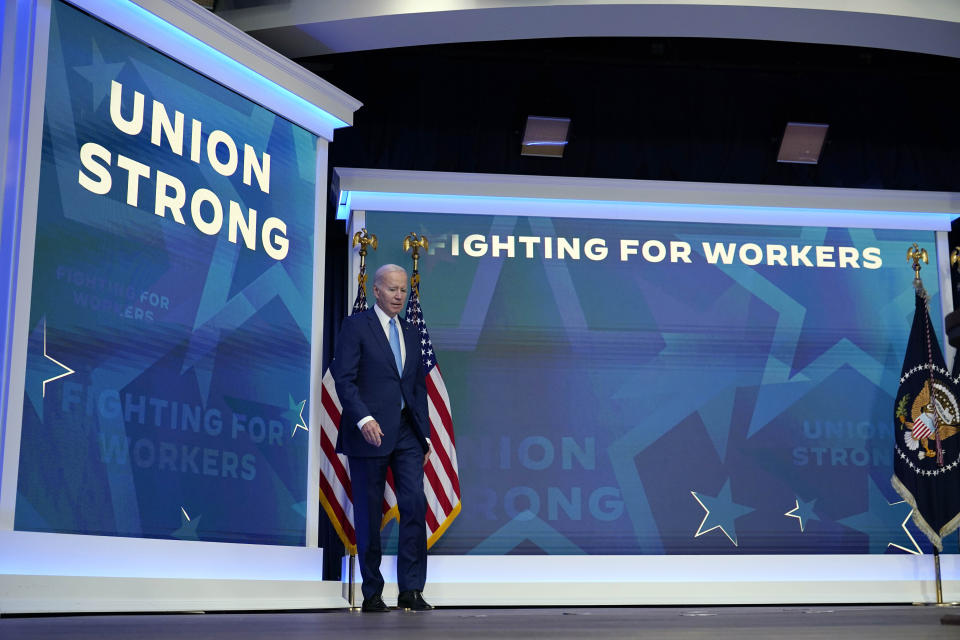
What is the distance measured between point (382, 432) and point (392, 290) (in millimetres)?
582

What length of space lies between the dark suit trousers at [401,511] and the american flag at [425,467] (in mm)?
448

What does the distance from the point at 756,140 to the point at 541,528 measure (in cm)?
239

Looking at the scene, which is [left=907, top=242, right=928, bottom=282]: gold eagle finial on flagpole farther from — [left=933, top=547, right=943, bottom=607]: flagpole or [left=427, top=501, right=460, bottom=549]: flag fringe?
[left=427, top=501, right=460, bottom=549]: flag fringe

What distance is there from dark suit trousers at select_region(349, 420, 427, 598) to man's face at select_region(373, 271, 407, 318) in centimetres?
50

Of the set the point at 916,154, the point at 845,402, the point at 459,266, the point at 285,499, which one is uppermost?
the point at 916,154

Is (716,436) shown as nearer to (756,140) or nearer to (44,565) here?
(756,140)

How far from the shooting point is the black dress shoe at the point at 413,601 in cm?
425

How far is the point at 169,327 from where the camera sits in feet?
13.3

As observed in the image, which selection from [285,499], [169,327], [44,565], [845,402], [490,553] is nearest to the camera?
[44,565]

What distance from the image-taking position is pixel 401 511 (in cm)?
437

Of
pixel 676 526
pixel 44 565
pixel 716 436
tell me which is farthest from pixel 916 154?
pixel 44 565

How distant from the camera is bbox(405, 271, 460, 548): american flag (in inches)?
204

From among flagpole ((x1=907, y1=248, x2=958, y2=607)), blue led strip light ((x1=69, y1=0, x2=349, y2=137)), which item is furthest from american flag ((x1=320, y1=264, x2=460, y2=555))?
flagpole ((x1=907, y1=248, x2=958, y2=607))

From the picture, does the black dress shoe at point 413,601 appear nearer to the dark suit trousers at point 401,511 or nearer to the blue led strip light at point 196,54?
the dark suit trousers at point 401,511
